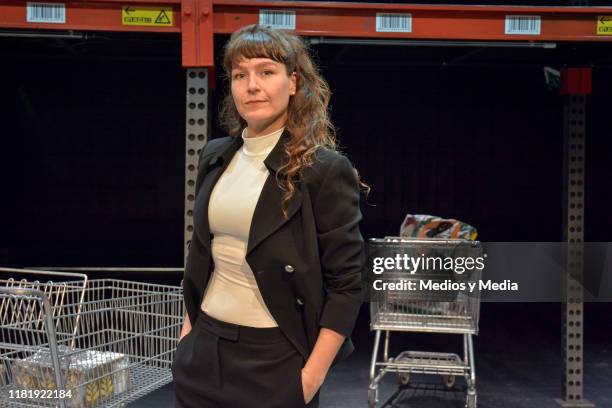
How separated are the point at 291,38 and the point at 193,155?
5.03ft

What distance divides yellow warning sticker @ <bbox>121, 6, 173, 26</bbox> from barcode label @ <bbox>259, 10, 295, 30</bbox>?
43 centimetres

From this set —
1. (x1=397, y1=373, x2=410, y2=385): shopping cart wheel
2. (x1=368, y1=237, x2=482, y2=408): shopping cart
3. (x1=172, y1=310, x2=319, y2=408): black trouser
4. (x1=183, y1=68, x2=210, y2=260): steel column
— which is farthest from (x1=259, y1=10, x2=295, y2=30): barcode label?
(x1=397, y1=373, x2=410, y2=385): shopping cart wheel

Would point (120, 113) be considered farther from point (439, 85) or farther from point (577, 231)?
point (577, 231)

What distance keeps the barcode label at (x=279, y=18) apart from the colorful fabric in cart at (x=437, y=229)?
60.3 inches

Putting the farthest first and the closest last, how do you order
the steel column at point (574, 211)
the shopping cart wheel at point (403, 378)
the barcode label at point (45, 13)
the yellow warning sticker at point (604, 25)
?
the shopping cart wheel at point (403, 378) → the steel column at point (574, 211) → the yellow warning sticker at point (604, 25) → the barcode label at point (45, 13)

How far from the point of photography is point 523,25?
3.01m

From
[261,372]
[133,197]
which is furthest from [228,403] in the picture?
[133,197]

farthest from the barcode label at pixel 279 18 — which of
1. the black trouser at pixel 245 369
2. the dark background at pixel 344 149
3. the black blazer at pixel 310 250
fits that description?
the dark background at pixel 344 149

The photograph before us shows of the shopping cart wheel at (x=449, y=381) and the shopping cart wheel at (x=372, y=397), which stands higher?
the shopping cart wheel at (x=372, y=397)

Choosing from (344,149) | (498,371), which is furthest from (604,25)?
(344,149)

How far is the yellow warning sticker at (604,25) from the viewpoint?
9.94ft

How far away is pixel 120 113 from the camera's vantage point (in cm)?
778

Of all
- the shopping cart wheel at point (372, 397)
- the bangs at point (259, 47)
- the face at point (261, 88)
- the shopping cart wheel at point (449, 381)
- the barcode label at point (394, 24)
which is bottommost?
the shopping cart wheel at point (449, 381)

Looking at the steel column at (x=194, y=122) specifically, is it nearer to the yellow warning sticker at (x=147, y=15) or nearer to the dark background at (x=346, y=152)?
the yellow warning sticker at (x=147, y=15)
